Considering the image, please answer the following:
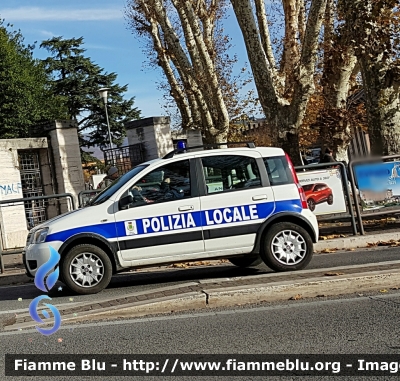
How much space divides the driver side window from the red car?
3.99m

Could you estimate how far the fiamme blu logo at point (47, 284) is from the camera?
7403 millimetres

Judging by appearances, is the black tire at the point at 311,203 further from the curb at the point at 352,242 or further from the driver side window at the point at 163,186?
the driver side window at the point at 163,186

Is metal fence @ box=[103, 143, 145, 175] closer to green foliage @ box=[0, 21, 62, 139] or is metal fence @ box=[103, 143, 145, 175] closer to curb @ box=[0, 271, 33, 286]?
curb @ box=[0, 271, 33, 286]

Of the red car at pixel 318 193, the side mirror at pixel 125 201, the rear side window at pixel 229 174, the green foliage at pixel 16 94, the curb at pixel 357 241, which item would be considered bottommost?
the curb at pixel 357 241

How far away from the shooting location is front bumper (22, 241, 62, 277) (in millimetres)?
9047

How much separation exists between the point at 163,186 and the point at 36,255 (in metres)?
1.99

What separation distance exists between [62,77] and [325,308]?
53.7 m

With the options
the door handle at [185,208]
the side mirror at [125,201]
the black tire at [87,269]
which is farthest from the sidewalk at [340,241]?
the door handle at [185,208]

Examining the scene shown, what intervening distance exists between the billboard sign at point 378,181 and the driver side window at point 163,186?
484 centimetres

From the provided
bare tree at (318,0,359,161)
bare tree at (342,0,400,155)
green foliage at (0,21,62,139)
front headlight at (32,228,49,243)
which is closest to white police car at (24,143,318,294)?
front headlight at (32,228,49,243)

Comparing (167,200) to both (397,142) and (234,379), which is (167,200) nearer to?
(234,379)

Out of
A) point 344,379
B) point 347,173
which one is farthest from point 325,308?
point 347,173

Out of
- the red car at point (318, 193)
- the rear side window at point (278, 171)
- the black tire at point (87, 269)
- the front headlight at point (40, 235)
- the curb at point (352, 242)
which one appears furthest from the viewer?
the red car at point (318, 193)

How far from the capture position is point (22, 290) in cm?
1064
